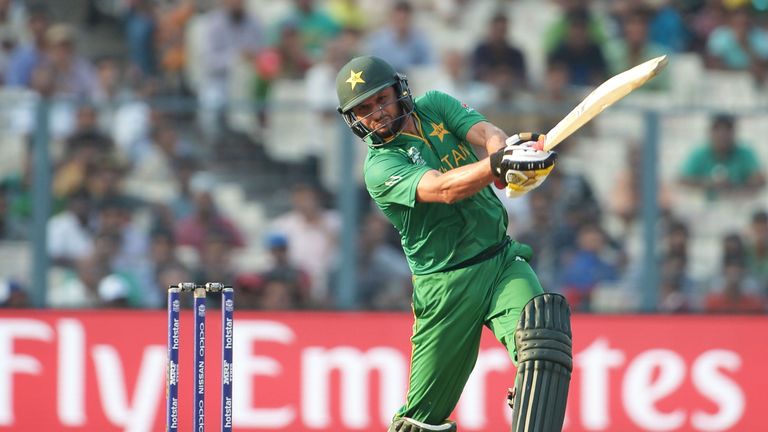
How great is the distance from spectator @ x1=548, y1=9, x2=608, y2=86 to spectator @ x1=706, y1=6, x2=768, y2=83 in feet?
3.32

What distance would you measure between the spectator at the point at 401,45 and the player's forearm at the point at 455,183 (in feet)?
18.7

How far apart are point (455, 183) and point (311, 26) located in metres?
6.49

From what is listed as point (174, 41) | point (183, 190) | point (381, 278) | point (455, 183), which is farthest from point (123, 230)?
point (455, 183)

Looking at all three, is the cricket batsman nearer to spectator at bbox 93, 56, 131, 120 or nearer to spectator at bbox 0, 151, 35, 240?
spectator at bbox 0, 151, 35, 240

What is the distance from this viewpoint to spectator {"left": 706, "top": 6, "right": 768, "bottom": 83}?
11.5 meters

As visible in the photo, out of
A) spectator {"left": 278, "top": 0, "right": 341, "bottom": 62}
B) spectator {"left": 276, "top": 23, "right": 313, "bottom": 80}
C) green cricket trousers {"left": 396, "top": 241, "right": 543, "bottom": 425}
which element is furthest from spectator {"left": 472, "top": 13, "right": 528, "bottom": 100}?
green cricket trousers {"left": 396, "top": 241, "right": 543, "bottom": 425}

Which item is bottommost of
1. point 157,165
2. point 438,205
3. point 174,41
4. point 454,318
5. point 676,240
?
point 454,318

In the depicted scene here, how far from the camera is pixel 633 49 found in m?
11.6

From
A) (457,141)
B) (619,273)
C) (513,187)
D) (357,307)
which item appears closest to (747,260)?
(619,273)

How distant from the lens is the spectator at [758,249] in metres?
9.49

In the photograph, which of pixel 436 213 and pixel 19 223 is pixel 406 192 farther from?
pixel 19 223

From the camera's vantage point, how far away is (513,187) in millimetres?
5262

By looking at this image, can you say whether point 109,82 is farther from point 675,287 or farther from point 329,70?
point 675,287

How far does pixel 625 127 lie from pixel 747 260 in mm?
1233
